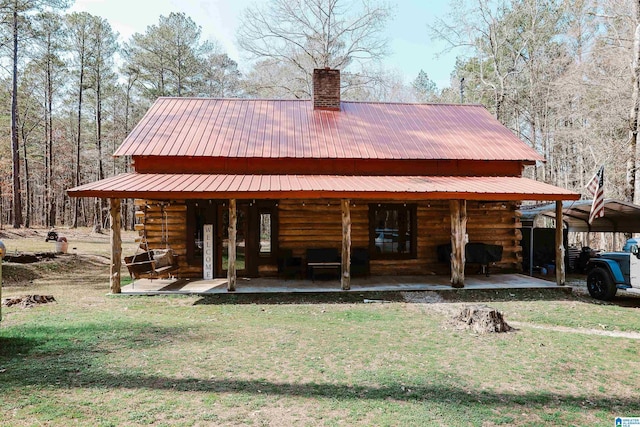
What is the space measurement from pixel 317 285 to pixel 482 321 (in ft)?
16.1

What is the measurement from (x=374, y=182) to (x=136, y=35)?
26147 mm

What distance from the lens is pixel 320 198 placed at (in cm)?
1195

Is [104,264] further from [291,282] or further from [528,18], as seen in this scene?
[528,18]

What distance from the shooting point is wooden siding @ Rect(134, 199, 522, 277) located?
39.5 ft

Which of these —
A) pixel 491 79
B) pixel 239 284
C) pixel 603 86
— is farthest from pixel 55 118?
pixel 603 86

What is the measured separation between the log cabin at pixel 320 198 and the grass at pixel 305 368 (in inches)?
140

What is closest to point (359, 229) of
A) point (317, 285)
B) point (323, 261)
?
point (323, 261)

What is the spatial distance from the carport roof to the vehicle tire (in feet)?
10.2

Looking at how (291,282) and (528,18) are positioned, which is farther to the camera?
(528,18)

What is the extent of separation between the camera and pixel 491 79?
1028 inches

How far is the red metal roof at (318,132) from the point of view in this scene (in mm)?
12227

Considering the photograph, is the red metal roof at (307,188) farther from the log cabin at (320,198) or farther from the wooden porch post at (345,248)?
the wooden porch post at (345,248)

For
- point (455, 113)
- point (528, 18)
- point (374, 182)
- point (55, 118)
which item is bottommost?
point (374, 182)

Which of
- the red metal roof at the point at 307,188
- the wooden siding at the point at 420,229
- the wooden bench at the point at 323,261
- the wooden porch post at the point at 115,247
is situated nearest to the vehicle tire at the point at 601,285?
the red metal roof at the point at 307,188
